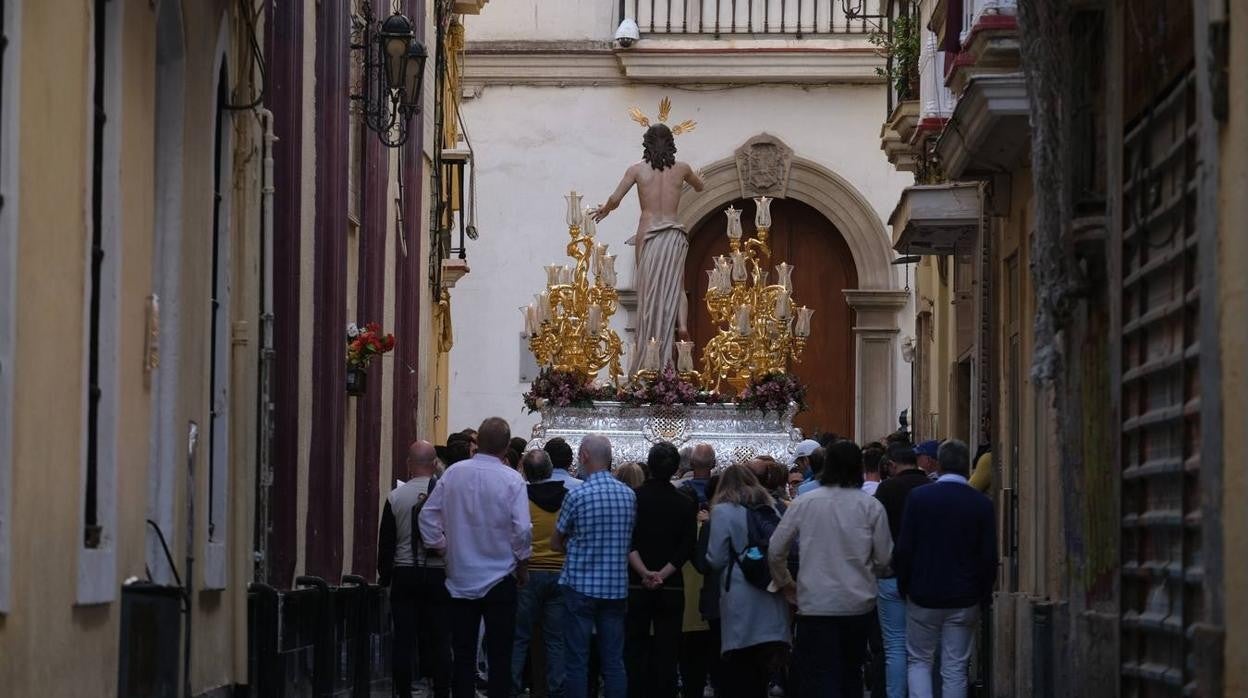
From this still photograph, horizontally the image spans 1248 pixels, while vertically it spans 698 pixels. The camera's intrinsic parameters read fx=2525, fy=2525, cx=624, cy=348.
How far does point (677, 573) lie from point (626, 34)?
17.6m

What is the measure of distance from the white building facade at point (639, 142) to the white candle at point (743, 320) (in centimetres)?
693

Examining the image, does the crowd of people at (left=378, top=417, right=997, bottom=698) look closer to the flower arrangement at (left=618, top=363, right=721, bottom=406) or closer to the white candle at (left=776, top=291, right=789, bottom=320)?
the flower arrangement at (left=618, top=363, right=721, bottom=406)

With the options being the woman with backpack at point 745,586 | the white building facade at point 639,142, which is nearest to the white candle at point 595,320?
the white building facade at point 639,142

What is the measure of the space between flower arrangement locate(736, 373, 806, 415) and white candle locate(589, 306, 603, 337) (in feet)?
4.92

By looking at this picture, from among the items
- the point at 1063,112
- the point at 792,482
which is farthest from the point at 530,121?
the point at 1063,112

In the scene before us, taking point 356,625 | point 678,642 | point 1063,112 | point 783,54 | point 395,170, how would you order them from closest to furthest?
point 1063,112 < point 678,642 < point 356,625 < point 395,170 < point 783,54

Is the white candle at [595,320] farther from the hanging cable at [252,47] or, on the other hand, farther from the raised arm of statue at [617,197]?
the hanging cable at [252,47]

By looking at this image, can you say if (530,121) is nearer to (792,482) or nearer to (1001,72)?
(792,482)

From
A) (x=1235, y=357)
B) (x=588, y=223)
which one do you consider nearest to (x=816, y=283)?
(x=588, y=223)

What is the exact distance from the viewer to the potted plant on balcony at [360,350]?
1905 cm

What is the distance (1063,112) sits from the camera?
11.8 meters

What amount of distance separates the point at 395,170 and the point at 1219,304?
15342 millimetres

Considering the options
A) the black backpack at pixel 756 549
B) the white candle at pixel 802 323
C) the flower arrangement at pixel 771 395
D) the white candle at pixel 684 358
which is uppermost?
the white candle at pixel 802 323

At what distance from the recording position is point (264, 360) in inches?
585
